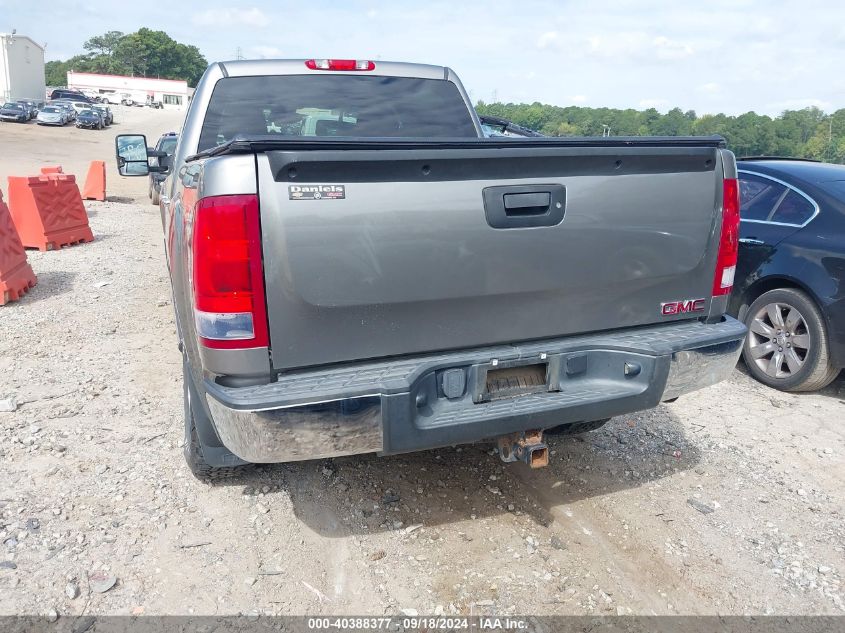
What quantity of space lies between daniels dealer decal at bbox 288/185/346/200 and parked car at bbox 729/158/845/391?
12.8 feet

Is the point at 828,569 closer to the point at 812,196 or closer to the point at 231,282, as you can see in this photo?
the point at 231,282

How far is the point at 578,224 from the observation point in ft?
8.94

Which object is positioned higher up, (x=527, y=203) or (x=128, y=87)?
(x=128, y=87)

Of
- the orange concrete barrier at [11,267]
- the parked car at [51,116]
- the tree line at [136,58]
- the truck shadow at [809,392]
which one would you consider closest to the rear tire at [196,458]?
the truck shadow at [809,392]

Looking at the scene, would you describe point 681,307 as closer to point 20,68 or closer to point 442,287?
point 442,287

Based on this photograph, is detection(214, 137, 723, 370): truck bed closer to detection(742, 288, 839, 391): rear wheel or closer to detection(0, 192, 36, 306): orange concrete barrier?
detection(742, 288, 839, 391): rear wheel

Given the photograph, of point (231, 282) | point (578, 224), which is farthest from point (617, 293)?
point (231, 282)

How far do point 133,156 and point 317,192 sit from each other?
3215 millimetres

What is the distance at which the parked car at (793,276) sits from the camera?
4.70 metres

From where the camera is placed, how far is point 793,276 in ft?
16.1

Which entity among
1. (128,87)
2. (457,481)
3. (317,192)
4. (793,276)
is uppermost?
(128,87)

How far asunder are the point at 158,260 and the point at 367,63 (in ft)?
19.3

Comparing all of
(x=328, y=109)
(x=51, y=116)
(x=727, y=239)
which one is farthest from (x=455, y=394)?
(x=51, y=116)

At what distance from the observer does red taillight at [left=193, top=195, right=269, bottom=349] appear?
7.48 ft
